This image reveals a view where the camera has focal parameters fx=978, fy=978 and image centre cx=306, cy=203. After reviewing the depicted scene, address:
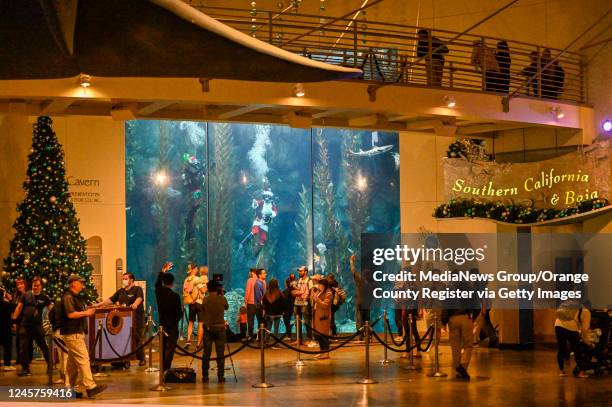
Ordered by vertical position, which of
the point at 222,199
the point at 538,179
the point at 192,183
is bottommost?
the point at 538,179

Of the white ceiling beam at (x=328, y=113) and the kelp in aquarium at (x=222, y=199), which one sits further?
the kelp in aquarium at (x=222, y=199)

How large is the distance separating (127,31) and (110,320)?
9.88 metres

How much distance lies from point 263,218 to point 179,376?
45.6ft

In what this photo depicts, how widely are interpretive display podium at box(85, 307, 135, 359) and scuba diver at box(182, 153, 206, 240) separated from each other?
1066 cm

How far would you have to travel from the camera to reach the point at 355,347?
1950 cm

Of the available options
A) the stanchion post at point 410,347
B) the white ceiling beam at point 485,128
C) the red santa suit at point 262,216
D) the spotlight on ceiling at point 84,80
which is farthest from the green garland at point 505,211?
the red santa suit at point 262,216

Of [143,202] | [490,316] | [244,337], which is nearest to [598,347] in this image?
[490,316]

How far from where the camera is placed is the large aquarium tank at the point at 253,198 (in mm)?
25422

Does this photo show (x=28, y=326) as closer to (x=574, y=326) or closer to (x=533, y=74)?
(x=574, y=326)

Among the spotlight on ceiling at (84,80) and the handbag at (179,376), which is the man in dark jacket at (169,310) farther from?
the spotlight on ceiling at (84,80)

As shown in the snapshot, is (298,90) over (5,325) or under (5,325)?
over

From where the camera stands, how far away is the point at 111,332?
14.8 metres

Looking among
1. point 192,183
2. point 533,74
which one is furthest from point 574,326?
point 192,183

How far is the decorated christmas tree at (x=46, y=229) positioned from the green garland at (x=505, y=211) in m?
7.18
